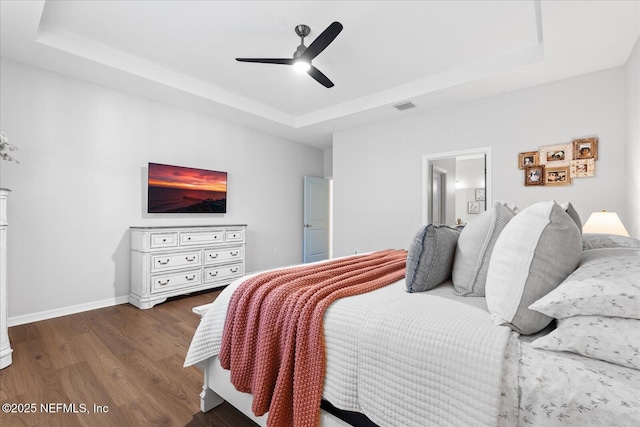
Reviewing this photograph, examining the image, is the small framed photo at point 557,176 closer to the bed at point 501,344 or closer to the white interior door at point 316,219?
the bed at point 501,344

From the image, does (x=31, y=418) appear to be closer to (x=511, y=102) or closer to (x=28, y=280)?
(x=28, y=280)

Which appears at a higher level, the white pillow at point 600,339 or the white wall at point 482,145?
the white wall at point 482,145

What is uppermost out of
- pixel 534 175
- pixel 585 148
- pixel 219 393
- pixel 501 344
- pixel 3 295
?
pixel 585 148

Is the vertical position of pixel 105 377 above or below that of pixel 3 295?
below

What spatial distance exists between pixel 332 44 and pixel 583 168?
2.97m

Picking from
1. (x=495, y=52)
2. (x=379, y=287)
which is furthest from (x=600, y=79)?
(x=379, y=287)

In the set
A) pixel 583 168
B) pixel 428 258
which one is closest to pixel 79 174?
pixel 428 258

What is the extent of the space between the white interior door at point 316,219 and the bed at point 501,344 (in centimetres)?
474

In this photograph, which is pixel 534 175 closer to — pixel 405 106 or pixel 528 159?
pixel 528 159

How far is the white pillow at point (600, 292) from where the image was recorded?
2.67 feet

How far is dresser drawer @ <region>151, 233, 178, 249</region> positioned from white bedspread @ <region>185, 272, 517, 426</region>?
9.83 feet

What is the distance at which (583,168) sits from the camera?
3.17 meters

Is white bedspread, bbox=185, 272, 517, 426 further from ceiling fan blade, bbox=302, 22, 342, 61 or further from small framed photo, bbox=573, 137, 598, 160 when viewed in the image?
small framed photo, bbox=573, 137, 598, 160

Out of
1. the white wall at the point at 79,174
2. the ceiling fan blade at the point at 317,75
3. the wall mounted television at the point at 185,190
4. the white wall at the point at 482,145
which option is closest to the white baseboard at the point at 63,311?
the white wall at the point at 79,174
